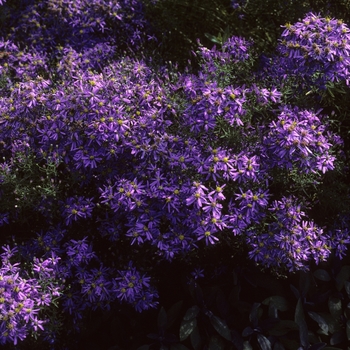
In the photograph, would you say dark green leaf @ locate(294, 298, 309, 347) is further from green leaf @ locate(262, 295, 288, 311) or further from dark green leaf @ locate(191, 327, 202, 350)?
dark green leaf @ locate(191, 327, 202, 350)

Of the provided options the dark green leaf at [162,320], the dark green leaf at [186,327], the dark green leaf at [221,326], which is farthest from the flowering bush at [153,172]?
the dark green leaf at [221,326]

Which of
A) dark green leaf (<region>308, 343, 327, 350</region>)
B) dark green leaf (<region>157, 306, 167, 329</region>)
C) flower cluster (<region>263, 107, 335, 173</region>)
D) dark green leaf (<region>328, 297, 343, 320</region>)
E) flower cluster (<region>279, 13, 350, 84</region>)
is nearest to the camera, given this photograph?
flower cluster (<region>263, 107, 335, 173</region>)

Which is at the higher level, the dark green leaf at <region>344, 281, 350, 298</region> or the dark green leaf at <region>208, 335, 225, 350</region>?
the dark green leaf at <region>344, 281, 350, 298</region>

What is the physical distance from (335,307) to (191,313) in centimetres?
87

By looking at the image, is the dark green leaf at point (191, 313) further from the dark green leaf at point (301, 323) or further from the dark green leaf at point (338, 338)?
the dark green leaf at point (338, 338)

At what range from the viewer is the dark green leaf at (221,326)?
3225 millimetres

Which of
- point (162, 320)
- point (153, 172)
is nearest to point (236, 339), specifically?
point (162, 320)

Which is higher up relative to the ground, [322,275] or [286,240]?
[286,240]

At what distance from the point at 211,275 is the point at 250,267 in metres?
0.27

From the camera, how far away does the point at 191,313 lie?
10.8ft

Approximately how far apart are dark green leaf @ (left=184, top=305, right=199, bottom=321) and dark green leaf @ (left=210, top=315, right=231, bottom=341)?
0.09 metres

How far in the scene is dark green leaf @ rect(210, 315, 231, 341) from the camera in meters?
3.22

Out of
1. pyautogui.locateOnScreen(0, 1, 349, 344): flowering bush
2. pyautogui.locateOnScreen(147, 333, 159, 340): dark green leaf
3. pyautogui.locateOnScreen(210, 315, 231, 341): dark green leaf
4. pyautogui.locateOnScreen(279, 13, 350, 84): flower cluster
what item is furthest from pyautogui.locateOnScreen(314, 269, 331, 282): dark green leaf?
pyautogui.locateOnScreen(279, 13, 350, 84): flower cluster

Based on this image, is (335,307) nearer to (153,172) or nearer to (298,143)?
(298,143)
